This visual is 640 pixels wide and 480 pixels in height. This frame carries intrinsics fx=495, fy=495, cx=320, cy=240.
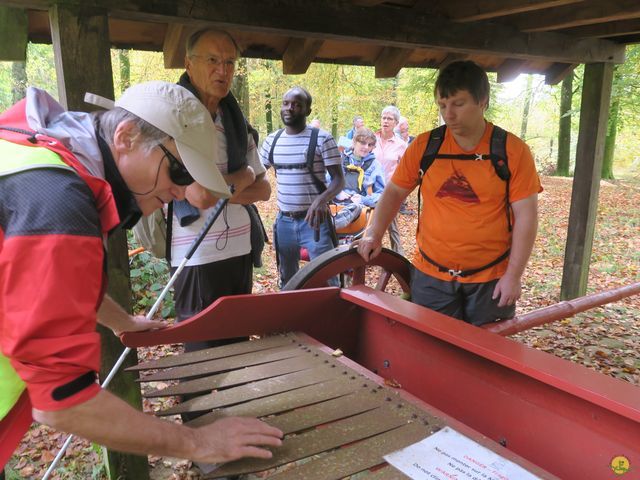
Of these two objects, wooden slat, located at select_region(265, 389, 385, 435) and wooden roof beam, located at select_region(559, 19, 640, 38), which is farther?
wooden roof beam, located at select_region(559, 19, 640, 38)

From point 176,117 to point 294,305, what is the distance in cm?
109

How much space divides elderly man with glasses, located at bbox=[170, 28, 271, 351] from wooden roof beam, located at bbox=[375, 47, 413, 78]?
1.65 meters

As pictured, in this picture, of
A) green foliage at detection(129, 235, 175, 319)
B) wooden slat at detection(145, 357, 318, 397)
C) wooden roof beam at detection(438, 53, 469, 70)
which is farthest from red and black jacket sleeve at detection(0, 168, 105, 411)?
green foliage at detection(129, 235, 175, 319)

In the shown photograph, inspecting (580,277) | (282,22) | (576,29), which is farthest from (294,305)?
(580,277)

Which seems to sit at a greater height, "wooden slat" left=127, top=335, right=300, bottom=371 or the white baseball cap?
the white baseball cap

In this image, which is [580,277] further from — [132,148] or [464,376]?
[132,148]

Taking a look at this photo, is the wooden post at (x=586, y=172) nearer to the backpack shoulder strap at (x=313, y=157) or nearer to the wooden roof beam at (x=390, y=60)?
the wooden roof beam at (x=390, y=60)

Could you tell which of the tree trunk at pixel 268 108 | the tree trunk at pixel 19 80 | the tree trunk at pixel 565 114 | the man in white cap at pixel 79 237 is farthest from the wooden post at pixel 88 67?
the tree trunk at pixel 565 114

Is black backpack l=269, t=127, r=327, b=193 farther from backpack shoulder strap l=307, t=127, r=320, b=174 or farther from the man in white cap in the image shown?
the man in white cap

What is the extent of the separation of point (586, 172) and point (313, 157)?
2831 millimetres

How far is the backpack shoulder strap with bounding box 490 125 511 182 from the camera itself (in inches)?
94.7

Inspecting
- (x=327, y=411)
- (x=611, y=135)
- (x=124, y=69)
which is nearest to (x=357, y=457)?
(x=327, y=411)

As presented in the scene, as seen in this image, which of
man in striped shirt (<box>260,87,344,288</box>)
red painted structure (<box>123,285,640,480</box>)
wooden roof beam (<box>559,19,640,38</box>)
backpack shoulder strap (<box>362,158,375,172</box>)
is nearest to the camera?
red painted structure (<box>123,285,640,480</box>)

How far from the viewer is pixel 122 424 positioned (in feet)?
3.38
